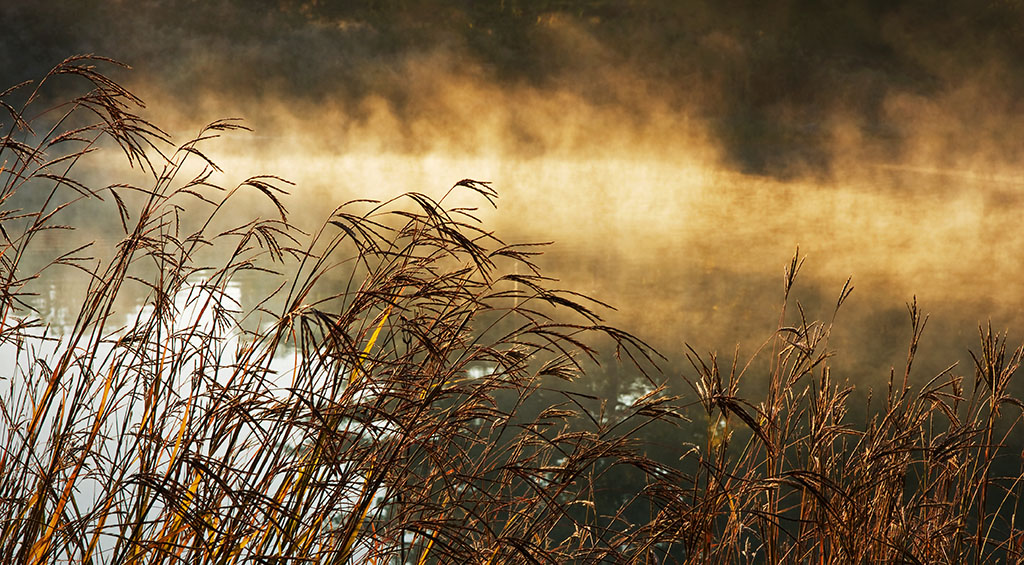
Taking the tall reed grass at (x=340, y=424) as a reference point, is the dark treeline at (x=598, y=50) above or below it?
above

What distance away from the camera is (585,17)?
36.6 ft

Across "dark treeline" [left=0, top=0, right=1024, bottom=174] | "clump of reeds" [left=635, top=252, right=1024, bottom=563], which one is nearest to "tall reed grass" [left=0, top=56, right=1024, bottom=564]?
"clump of reeds" [left=635, top=252, right=1024, bottom=563]

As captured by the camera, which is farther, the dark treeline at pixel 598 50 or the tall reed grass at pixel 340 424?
the dark treeline at pixel 598 50

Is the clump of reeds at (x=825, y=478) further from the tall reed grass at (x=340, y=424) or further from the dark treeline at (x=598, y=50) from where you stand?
the dark treeline at (x=598, y=50)

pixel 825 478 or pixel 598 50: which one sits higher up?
pixel 598 50

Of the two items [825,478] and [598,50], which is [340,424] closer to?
[825,478]

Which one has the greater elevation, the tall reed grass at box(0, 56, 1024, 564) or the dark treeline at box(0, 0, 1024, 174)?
the dark treeline at box(0, 0, 1024, 174)

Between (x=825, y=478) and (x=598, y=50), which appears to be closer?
(x=825, y=478)

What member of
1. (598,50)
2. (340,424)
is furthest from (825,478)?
(598,50)

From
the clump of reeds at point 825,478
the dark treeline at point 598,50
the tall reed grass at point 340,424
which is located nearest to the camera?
the tall reed grass at point 340,424

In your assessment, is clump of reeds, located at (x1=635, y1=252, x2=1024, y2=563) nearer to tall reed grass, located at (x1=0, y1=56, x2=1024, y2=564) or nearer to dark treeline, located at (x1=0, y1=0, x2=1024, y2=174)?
tall reed grass, located at (x1=0, y1=56, x2=1024, y2=564)

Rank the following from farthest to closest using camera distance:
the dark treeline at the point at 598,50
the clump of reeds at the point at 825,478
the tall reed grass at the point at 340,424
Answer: the dark treeline at the point at 598,50 → the clump of reeds at the point at 825,478 → the tall reed grass at the point at 340,424

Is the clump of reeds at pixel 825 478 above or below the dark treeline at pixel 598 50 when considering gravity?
below

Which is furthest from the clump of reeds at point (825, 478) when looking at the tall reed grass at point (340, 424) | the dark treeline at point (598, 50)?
the dark treeline at point (598, 50)
